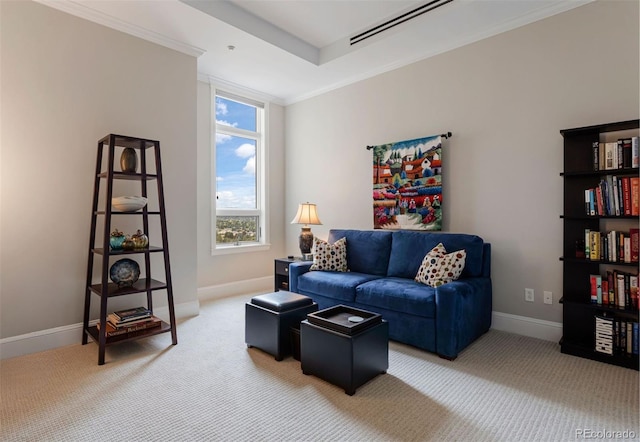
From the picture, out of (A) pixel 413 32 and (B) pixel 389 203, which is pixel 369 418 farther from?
(A) pixel 413 32

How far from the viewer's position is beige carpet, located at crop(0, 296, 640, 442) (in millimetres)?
1729

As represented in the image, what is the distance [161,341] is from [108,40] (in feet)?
8.83

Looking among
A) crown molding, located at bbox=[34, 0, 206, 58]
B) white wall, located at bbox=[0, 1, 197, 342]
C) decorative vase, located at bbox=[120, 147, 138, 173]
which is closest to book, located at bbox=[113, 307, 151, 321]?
white wall, located at bbox=[0, 1, 197, 342]

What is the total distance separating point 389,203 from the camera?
13.0ft

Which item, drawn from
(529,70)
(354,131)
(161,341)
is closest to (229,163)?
(354,131)

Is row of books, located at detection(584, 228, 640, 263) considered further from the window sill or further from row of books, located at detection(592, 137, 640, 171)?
the window sill

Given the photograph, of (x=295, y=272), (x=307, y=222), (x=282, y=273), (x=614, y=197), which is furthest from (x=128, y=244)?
(x=614, y=197)

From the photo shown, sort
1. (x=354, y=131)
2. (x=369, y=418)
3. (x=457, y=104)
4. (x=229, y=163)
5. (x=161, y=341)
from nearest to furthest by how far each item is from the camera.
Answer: (x=369, y=418)
(x=161, y=341)
(x=457, y=104)
(x=354, y=131)
(x=229, y=163)

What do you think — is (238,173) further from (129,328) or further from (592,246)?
(592,246)

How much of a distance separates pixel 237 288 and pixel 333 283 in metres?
1.81

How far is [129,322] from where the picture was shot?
2.73m

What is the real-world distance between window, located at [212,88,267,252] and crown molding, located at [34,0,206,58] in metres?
0.86

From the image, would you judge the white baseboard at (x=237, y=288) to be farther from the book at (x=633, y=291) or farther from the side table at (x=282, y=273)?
the book at (x=633, y=291)

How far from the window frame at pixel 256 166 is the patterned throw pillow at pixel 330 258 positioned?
1.37 meters
